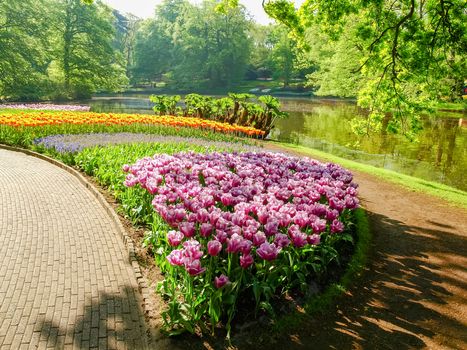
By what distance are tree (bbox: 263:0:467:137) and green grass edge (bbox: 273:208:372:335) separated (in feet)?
20.1

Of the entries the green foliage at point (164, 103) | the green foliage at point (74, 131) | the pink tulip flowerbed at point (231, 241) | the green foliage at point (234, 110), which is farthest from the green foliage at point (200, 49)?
the pink tulip flowerbed at point (231, 241)

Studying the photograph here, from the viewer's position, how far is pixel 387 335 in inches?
172

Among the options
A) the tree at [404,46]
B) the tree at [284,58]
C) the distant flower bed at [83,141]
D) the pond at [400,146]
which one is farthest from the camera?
the tree at [284,58]

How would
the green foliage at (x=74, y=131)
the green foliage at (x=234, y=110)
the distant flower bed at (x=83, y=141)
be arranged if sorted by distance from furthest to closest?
the green foliage at (x=234, y=110), the green foliage at (x=74, y=131), the distant flower bed at (x=83, y=141)

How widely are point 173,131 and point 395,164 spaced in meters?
11.2

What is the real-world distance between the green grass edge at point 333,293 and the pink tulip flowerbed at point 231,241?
0.79 ft

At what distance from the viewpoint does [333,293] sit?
17.0 feet

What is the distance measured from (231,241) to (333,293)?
2137 millimetres

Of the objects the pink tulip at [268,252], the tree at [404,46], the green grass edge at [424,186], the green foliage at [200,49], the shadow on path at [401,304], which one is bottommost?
the shadow on path at [401,304]

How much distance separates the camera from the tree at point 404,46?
1063 centimetres

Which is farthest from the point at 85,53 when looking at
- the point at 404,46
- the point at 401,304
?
the point at 401,304

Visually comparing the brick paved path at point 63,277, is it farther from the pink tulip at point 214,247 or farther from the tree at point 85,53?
the tree at point 85,53

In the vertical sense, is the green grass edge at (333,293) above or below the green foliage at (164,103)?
below

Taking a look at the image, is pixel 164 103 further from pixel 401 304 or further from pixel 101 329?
pixel 101 329
